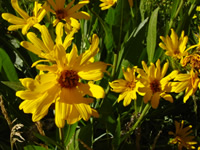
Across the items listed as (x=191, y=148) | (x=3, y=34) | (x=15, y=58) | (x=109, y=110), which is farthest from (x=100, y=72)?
(x=3, y=34)

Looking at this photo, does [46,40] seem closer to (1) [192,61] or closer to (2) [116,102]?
(1) [192,61]

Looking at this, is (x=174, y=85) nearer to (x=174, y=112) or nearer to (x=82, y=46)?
(x=174, y=112)

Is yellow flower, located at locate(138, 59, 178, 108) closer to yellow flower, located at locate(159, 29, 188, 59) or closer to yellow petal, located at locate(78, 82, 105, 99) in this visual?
yellow flower, located at locate(159, 29, 188, 59)

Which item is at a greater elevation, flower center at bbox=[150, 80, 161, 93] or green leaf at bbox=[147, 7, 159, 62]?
green leaf at bbox=[147, 7, 159, 62]

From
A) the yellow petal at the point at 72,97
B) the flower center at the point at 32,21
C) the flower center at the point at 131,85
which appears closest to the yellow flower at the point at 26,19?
the flower center at the point at 32,21

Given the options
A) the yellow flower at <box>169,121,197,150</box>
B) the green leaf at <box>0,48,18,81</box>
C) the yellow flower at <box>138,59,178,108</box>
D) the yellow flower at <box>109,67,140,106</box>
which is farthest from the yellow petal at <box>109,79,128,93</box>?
the green leaf at <box>0,48,18,81</box>

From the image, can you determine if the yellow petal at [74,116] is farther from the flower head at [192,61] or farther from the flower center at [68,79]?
the flower head at [192,61]

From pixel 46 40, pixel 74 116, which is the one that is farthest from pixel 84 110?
pixel 46 40
